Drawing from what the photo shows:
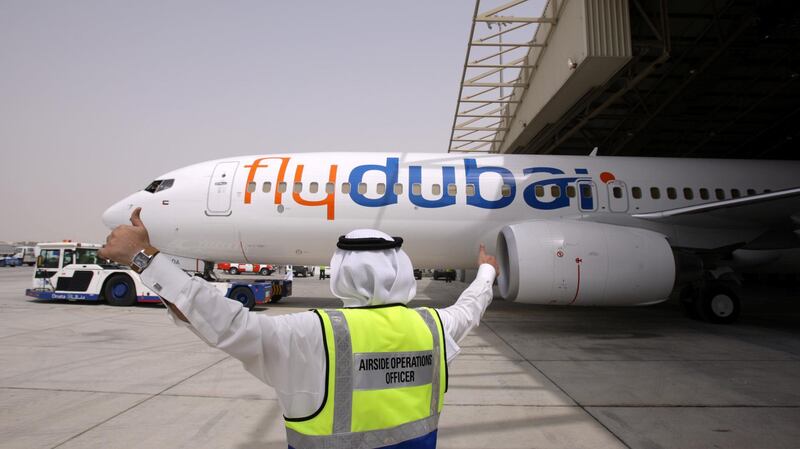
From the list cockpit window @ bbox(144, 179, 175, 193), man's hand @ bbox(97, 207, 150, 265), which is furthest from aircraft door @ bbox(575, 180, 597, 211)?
man's hand @ bbox(97, 207, 150, 265)

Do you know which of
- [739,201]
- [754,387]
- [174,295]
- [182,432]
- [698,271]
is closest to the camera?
[174,295]

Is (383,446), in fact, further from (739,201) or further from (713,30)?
(713,30)

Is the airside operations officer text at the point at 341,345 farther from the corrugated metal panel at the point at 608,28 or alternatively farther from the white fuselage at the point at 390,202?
the corrugated metal panel at the point at 608,28

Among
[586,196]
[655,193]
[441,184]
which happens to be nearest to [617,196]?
[586,196]

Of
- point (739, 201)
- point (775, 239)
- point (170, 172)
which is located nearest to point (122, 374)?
point (170, 172)

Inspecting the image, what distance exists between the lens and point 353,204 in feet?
31.7

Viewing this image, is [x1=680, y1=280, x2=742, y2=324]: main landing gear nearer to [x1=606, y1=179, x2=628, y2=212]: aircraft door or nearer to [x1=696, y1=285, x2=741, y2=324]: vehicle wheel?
[x1=696, y1=285, x2=741, y2=324]: vehicle wheel

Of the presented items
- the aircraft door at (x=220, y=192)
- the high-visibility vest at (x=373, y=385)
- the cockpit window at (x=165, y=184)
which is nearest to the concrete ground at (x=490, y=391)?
the high-visibility vest at (x=373, y=385)

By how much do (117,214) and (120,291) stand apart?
6.82 feet

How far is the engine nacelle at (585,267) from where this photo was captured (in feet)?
25.3

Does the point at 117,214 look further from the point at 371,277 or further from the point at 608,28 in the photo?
the point at 608,28

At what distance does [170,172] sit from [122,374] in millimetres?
6534

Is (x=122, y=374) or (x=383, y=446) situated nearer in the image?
(x=383, y=446)

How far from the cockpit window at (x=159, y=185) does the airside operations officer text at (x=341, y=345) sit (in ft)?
31.4
